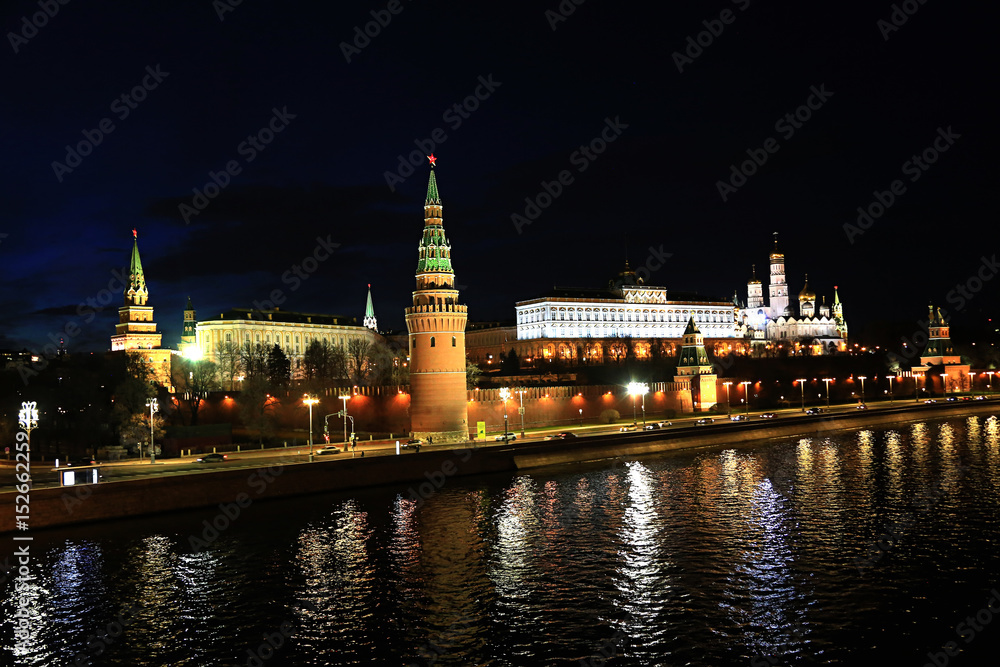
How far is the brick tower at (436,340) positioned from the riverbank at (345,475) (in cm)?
422

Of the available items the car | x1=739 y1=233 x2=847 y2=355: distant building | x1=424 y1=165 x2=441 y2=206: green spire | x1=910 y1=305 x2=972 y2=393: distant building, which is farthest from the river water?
x1=739 y1=233 x2=847 y2=355: distant building

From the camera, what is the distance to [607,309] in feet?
511

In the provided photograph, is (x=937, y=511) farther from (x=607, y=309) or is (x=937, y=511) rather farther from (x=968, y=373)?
(x=607, y=309)

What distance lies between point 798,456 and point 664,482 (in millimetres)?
15177

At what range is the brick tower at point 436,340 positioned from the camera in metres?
61.8

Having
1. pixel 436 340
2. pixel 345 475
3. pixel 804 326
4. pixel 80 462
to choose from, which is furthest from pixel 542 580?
pixel 804 326

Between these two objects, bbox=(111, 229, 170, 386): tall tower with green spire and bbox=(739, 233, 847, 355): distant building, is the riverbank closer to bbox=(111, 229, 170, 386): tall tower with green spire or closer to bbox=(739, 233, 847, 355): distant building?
bbox=(111, 229, 170, 386): tall tower with green spire

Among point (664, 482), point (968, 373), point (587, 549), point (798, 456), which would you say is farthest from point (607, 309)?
point (587, 549)

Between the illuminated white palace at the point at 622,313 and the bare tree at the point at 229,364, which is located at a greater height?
the illuminated white palace at the point at 622,313

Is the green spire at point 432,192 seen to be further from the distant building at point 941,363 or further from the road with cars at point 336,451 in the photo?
the distant building at point 941,363

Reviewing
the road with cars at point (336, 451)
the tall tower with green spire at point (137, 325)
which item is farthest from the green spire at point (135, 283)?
the road with cars at point (336, 451)

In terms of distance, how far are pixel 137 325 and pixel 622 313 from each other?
84.7m

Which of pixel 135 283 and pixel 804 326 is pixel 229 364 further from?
pixel 804 326

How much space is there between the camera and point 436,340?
62062 mm
